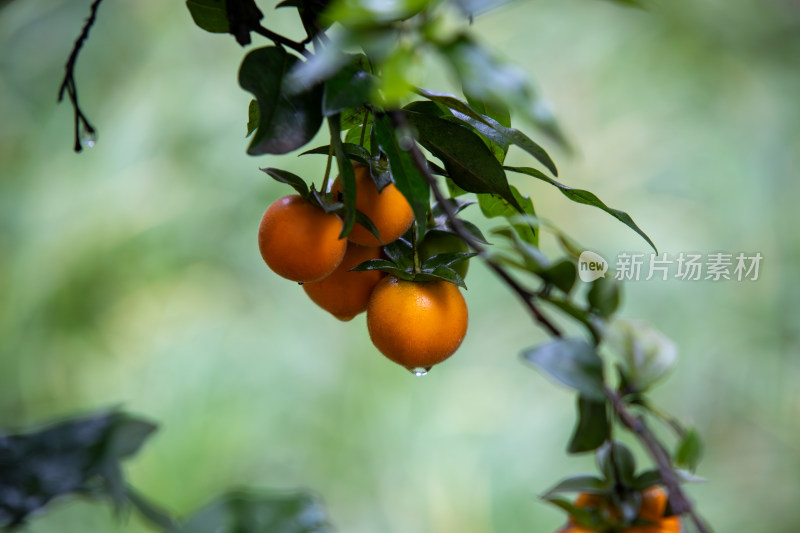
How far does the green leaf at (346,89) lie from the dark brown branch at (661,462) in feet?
0.73

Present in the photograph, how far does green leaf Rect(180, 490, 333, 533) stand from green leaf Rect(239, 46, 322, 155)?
46cm

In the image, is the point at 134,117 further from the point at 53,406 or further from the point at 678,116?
the point at 678,116

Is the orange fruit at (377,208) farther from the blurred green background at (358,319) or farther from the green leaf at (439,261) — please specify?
the blurred green background at (358,319)

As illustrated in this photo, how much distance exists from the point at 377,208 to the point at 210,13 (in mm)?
118

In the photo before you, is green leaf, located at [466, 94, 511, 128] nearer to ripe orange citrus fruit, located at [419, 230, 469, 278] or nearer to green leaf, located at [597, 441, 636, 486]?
ripe orange citrus fruit, located at [419, 230, 469, 278]

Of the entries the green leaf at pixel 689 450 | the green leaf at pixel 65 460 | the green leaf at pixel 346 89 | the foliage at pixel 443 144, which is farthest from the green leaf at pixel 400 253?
the green leaf at pixel 65 460

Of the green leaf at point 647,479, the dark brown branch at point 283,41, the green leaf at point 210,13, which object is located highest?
the green leaf at point 210,13

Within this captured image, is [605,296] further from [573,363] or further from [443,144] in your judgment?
[443,144]

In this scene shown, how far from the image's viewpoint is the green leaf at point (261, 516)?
667 mm

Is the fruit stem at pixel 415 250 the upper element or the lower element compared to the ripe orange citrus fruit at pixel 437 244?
lower

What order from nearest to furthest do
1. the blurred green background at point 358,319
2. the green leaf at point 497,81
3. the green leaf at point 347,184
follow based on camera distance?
the green leaf at point 497,81 < the green leaf at point 347,184 < the blurred green background at point 358,319

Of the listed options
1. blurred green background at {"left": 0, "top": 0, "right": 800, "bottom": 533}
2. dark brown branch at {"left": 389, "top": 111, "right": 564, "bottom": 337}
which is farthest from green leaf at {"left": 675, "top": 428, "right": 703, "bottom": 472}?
blurred green background at {"left": 0, "top": 0, "right": 800, "bottom": 533}

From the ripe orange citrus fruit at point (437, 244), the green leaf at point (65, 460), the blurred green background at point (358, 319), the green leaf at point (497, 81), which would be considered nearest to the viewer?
the green leaf at point (497, 81)

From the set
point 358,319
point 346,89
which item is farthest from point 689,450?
point 358,319
